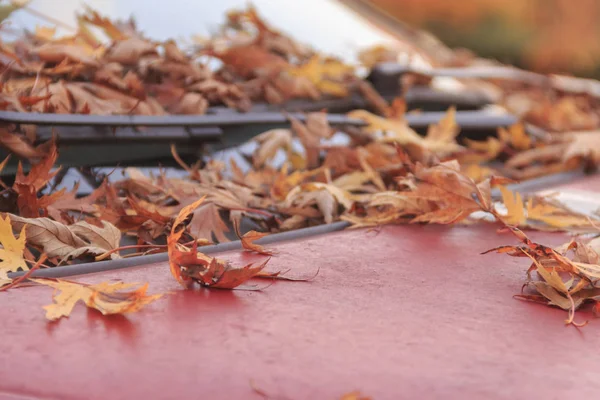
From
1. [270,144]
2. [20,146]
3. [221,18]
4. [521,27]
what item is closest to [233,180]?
[270,144]

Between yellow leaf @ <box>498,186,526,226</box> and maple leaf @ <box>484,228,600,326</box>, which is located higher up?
maple leaf @ <box>484,228,600,326</box>

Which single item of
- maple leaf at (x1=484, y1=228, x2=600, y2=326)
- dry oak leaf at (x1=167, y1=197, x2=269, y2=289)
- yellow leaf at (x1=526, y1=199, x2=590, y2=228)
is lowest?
yellow leaf at (x1=526, y1=199, x2=590, y2=228)

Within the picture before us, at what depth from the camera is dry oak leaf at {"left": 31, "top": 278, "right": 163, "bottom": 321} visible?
637 millimetres

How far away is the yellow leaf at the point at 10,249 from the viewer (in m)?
0.77

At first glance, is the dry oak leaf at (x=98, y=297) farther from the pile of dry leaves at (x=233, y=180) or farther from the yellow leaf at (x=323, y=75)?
the yellow leaf at (x=323, y=75)

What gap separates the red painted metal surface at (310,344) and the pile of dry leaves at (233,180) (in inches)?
1.5

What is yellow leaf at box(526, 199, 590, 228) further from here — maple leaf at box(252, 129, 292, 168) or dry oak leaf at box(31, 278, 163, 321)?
dry oak leaf at box(31, 278, 163, 321)

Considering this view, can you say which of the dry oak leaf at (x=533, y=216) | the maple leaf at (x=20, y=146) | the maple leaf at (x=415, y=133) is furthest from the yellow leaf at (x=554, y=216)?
the maple leaf at (x=20, y=146)

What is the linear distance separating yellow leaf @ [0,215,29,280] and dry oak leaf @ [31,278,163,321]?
8 centimetres

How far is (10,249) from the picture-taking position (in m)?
0.78

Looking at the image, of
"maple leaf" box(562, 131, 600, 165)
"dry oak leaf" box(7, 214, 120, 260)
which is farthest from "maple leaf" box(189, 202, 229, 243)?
"maple leaf" box(562, 131, 600, 165)

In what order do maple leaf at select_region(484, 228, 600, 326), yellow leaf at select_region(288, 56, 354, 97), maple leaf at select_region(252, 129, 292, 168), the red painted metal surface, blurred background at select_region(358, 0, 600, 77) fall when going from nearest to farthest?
1. the red painted metal surface
2. maple leaf at select_region(484, 228, 600, 326)
3. maple leaf at select_region(252, 129, 292, 168)
4. yellow leaf at select_region(288, 56, 354, 97)
5. blurred background at select_region(358, 0, 600, 77)

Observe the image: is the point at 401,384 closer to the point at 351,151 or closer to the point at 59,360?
the point at 59,360

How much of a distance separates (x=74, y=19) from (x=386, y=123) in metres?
0.71
